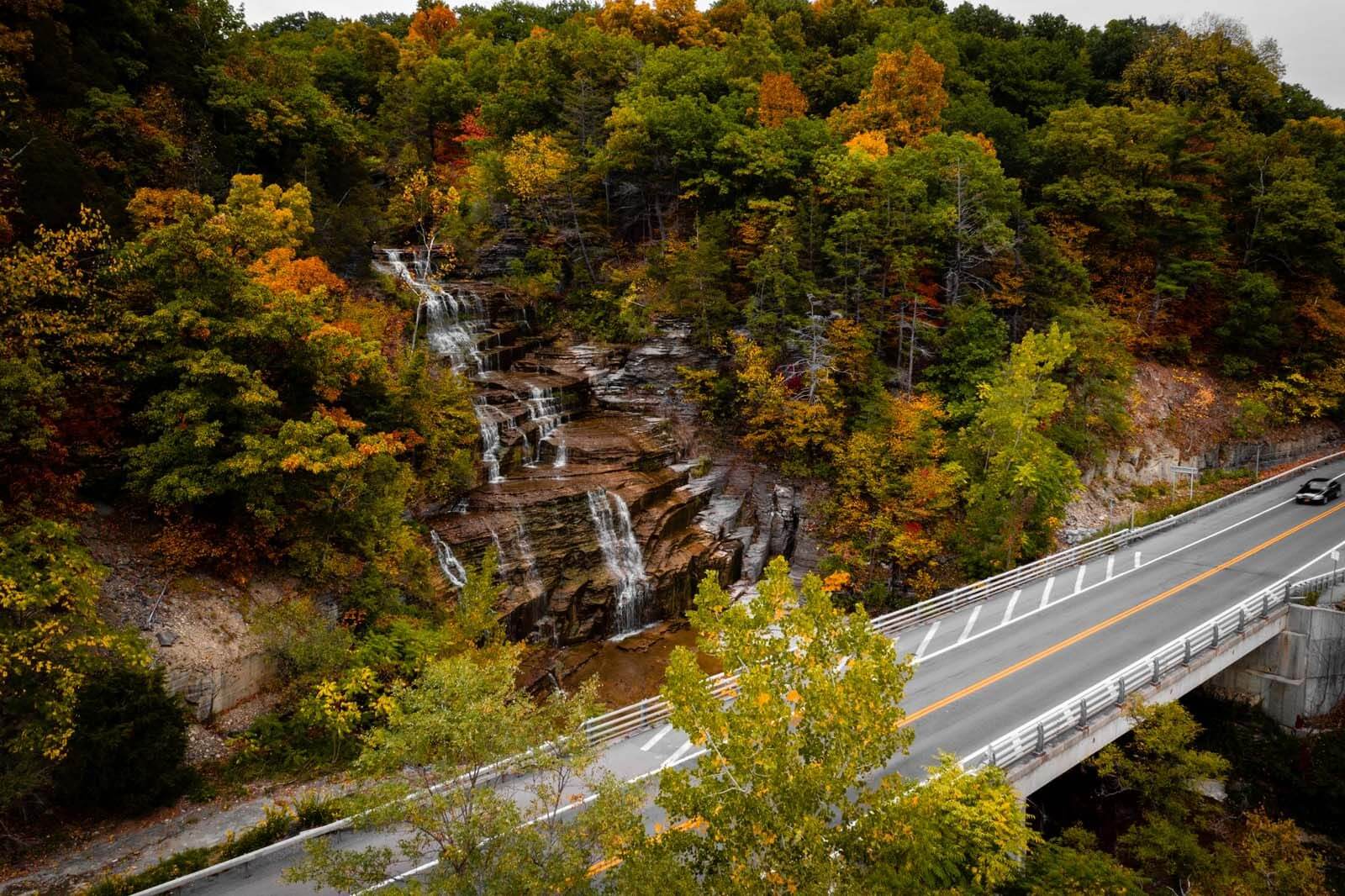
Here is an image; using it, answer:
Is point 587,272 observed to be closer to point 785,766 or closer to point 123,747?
point 123,747

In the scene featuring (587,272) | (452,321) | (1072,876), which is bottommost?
(1072,876)

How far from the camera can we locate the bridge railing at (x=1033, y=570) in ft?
70.9

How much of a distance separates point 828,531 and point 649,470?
332 inches

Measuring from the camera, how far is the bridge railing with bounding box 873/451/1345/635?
21.6 meters

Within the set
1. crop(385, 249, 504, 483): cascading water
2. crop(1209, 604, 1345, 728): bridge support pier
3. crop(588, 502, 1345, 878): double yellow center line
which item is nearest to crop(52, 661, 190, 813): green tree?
crop(588, 502, 1345, 878): double yellow center line

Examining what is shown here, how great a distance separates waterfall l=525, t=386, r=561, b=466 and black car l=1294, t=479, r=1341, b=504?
35939 millimetres

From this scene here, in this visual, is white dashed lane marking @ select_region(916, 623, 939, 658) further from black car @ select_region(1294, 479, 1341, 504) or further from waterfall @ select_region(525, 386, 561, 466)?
black car @ select_region(1294, 479, 1341, 504)

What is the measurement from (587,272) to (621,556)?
818 inches

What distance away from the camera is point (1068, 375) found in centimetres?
3509

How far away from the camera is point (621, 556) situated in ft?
87.9

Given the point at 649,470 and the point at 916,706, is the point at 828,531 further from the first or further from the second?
the point at 916,706

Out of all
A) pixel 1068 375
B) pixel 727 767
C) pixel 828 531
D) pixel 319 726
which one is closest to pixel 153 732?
pixel 319 726

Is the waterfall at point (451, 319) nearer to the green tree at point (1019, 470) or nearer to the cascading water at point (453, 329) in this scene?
the cascading water at point (453, 329)

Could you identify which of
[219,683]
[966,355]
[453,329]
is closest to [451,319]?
[453,329]
